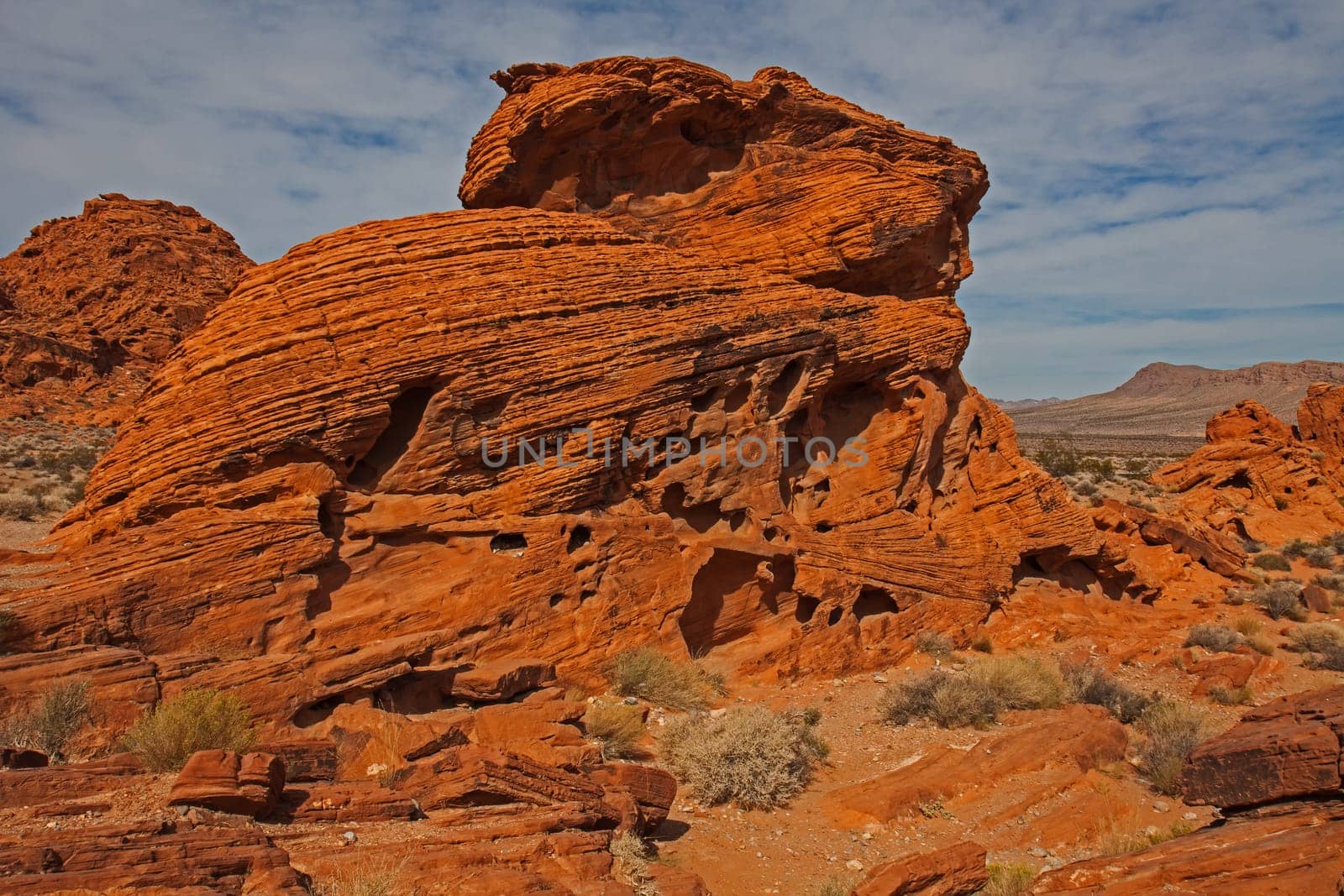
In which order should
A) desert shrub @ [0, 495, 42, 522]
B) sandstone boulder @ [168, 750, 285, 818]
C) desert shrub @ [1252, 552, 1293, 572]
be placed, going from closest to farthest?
sandstone boulder @ [168, 750, 285, 818] → desert shrub @ [0, 495, 42, 522] → desert shrub @ [1252, 552, 1293, 572]

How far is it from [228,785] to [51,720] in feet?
9.81

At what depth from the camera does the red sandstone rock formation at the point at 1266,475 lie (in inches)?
997

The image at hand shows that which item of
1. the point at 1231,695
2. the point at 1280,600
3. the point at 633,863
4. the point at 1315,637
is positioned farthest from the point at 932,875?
the point at 1280,600

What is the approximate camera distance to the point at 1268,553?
22625 millimetres

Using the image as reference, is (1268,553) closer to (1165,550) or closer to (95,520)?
(1165,550)

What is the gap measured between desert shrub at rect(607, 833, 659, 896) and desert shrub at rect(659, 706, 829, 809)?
2.22 meters

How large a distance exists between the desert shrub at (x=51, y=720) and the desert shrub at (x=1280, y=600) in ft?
66.7

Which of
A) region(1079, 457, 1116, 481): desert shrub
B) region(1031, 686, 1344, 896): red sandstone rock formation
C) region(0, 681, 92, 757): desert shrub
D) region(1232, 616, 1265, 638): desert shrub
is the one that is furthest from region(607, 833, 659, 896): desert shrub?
region(1079, 457, 1116, 481): desert shrub

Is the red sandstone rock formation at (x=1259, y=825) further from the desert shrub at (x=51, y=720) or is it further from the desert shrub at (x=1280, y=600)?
the desert shrub at (x=1280, y=600)

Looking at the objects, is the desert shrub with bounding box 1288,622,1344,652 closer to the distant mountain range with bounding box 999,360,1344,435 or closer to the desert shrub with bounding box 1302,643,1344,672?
the desert shrub with bounding box 1302,643,1344,672

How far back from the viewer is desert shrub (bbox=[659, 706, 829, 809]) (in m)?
8.86

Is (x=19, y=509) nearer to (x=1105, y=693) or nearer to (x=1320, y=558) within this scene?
(x=1105, y=693)

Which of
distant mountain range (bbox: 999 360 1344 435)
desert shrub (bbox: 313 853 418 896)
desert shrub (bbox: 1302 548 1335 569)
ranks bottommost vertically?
desert shrub (bbox: 1302 548 1335 569)

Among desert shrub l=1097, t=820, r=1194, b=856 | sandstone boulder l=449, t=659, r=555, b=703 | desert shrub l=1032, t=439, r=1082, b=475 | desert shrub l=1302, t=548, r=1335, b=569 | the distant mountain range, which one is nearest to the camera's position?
desert shrub l=1097, t=820, r=1194, b=856
